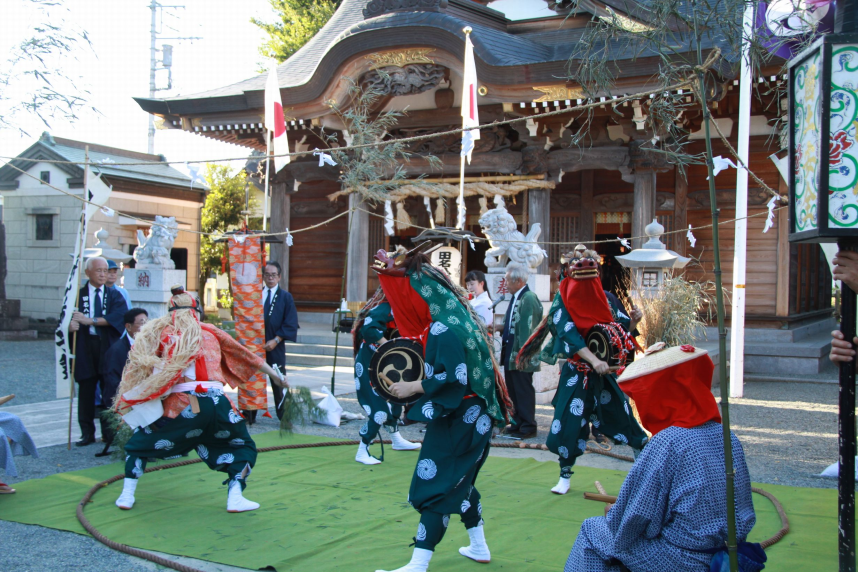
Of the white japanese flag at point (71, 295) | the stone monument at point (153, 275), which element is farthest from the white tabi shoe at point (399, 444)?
the stone monument at point (153, 275)

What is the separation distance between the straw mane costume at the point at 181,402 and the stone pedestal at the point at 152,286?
6.57 metres

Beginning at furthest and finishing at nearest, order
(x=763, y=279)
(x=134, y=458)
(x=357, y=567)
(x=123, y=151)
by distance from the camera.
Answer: (x=123, y=151) < (x=763, y=279) < (x=134, y=458) < (x=357, y=567)

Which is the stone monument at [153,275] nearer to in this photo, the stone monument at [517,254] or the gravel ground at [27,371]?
the gravel ground at [27,371]

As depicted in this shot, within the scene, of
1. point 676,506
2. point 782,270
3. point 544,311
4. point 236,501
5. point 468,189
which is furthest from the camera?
point 468,189

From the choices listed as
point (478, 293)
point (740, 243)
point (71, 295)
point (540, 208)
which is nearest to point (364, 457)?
point (478, 293)

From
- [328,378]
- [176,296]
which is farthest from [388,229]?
[176,296]

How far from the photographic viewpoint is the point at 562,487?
4.74 m

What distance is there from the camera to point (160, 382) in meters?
4.10

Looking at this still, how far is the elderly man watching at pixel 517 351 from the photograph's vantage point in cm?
663

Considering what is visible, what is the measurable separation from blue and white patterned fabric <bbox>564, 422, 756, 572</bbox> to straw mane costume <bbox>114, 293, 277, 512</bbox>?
8.66ft

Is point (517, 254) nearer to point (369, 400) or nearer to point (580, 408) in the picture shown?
point (369, 400)

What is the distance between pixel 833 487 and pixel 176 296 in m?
4.75

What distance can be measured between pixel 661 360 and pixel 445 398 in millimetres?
1097

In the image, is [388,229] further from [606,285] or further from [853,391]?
[853,391]
